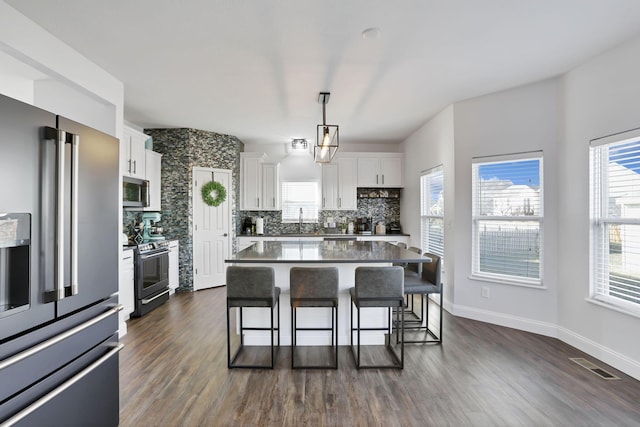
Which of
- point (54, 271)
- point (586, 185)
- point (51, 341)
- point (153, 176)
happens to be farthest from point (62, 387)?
point (586, 185)

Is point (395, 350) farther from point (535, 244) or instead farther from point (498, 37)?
point (498, 37)

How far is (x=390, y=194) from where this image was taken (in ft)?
21.4

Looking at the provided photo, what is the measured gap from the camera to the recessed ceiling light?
2.39 meters

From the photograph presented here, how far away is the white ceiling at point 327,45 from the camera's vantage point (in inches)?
84.7

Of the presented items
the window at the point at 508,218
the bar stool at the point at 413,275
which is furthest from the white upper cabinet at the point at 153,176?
the window at the point at 508,218

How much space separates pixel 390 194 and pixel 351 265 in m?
3.70

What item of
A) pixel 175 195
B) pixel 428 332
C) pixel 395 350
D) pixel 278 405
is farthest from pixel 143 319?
pixel 428 332

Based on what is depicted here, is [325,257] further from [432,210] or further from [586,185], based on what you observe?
[432,210]

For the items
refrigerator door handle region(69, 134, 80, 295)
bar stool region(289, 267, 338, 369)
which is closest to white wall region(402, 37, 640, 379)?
bar stool region(289, 267, 338, 369)

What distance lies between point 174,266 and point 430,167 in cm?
440

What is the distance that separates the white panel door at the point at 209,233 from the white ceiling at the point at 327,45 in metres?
1.52

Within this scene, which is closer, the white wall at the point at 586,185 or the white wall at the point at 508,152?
the white wall at the point at 586,185

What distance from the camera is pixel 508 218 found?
362cm

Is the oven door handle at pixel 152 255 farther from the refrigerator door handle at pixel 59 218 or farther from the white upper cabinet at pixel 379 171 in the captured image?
the white upper cabinet at pixel 379 171
